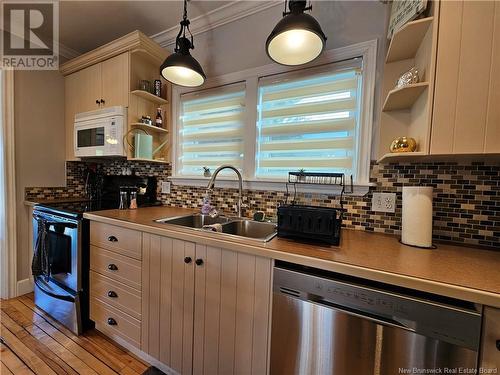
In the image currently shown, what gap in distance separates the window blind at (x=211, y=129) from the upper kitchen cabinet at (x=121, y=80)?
0.73 ft

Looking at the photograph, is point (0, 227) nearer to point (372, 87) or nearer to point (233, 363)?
point (233, 363)

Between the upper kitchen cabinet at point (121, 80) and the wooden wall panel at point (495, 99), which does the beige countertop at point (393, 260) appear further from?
the upper kitchen cabinet at point (121, 80)

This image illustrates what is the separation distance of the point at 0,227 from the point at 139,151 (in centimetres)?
152

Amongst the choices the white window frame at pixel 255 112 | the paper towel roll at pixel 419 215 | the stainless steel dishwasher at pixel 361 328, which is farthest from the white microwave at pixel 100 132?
the paper towel roll at pixel 419 215

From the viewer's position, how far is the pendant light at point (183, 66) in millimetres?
1437

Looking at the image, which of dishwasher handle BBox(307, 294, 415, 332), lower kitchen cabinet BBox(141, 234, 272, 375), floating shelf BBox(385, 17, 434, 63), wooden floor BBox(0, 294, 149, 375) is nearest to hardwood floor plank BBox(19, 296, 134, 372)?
wooden floor BBox(0, 294, 149, 375)

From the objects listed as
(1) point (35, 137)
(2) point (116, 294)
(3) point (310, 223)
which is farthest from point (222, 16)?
(2) point (116, 294)

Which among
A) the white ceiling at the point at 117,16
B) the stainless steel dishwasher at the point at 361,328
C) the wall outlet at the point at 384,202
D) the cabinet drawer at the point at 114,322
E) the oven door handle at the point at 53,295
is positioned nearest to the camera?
the stainless steel dishwasher at the point at 361,328

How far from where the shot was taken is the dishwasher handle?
755 mm

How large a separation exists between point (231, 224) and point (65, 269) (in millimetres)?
1286

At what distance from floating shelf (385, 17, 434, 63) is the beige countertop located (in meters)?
0.98

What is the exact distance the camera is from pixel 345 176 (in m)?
1.45

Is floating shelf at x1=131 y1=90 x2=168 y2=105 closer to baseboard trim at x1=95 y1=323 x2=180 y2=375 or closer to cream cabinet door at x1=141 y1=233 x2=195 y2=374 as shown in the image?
cream cabinet door at x1=141 y1=233 x2=195 y2=374

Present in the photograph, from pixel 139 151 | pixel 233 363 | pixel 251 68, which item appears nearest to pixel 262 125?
pixel 251 68
